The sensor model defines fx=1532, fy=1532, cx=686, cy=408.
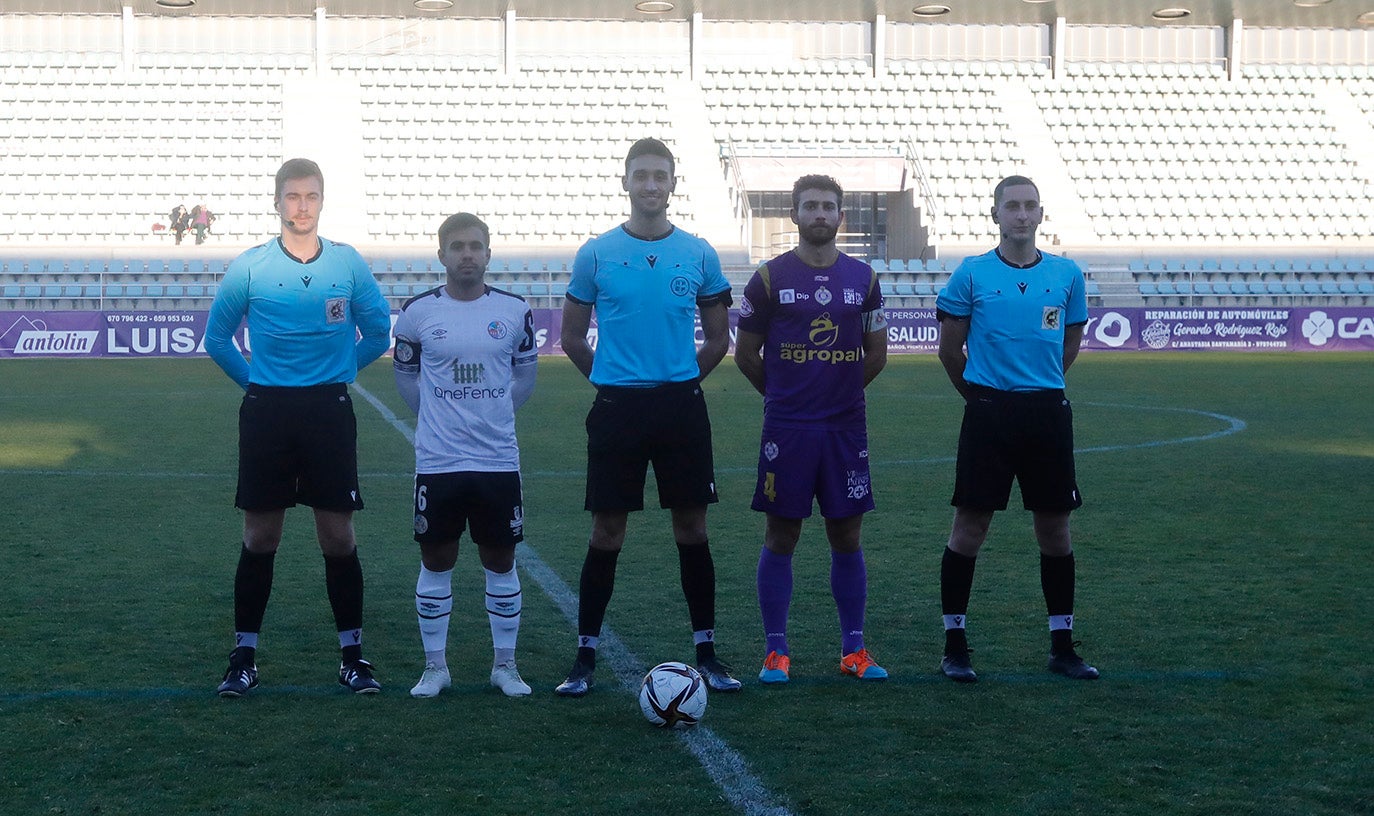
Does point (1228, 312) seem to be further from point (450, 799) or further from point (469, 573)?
point (450, 799)

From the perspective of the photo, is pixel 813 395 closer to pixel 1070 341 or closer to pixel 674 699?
pixel 1070 341

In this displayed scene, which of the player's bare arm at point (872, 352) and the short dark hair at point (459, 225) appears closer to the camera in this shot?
the short dark hair at point (459, 225)

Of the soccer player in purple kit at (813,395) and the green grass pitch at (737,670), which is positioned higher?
the soccer player in purple kit at (813,395)

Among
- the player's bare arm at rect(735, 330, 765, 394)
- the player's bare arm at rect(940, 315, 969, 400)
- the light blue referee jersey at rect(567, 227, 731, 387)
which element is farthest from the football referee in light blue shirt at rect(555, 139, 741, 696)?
the player's bare arm at rect(940, 315, 969, 400)

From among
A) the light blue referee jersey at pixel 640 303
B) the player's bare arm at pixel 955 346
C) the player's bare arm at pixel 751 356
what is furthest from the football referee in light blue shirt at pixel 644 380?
the player's bare arm at pixel 955 346

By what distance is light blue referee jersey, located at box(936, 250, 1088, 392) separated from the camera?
231 inches

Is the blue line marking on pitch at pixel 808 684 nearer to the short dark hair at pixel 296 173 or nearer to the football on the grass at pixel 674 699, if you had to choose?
the football on the grass at pixel 674 699

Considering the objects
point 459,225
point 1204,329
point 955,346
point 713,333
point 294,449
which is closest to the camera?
point 459,225

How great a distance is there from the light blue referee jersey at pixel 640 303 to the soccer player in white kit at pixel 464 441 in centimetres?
30

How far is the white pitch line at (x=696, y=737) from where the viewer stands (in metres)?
4.30

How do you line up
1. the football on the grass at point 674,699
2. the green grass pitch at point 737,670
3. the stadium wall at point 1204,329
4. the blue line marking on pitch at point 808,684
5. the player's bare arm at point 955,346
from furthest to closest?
1. the stadium wall at point 1204,329
2. the player's bare arm at point 955,346
3. the blue line marking on pitch at point 808,684
4. the football on the grass at point 674,699
5. the green grass pitch at point 737,670

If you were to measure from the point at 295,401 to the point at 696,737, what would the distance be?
1909 millimetres

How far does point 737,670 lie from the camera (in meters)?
5.94

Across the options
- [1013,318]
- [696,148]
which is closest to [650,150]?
[1013,318]
